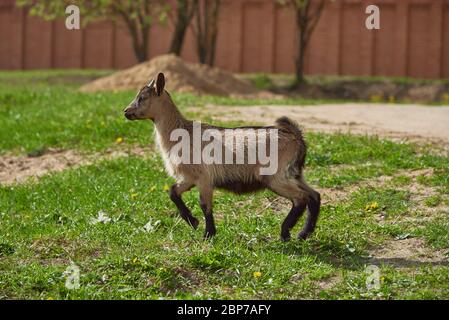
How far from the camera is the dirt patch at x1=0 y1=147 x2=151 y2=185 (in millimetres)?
11625

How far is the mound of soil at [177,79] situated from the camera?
52.6 ft

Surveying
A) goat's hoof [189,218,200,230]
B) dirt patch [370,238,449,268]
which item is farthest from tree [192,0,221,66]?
dirt patch [370,238,449,268]

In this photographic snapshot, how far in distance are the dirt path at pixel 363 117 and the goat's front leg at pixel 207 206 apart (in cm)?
404

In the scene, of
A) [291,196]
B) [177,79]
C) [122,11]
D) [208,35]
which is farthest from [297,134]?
[208,35]

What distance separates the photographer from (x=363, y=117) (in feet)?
43.9

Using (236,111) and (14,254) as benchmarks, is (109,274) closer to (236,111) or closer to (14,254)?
(14,254)

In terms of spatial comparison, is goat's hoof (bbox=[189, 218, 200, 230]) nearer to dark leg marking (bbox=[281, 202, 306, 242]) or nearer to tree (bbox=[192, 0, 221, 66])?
dark leg marking (bbox=[281, 202, 306, 242])

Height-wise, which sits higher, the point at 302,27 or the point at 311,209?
the point at 302,27

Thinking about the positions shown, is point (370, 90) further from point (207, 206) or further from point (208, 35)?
point (207, 206)

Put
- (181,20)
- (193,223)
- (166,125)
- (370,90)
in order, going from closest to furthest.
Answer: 1. (193,223)
2. (166,125)
3. (181,20)
4. (370,90)

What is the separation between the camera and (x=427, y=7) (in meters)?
21.2

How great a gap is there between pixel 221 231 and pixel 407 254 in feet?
5.50

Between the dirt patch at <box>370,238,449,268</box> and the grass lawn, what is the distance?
0.06 feet
